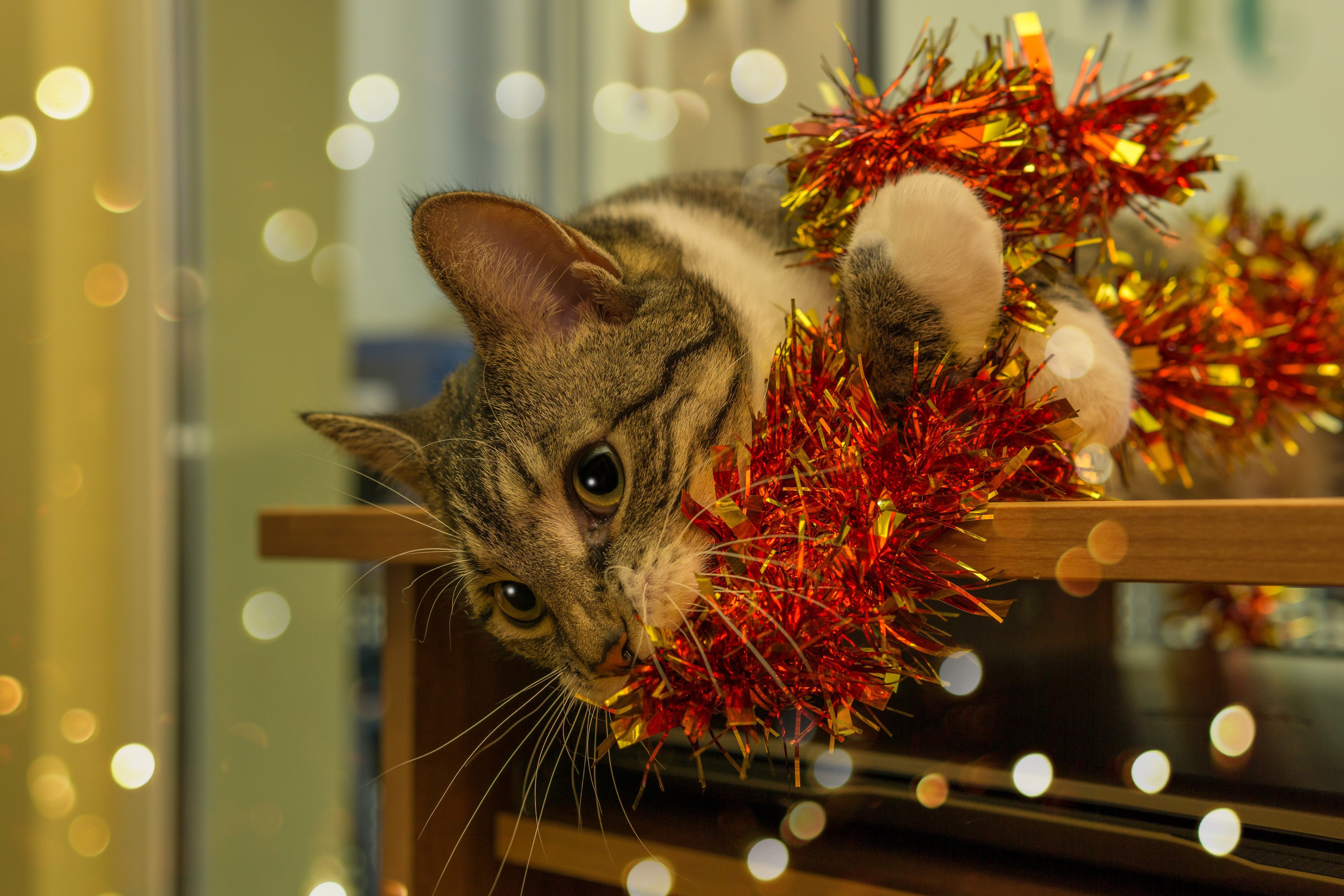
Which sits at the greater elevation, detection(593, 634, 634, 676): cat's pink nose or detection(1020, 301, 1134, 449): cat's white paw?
detection(1020, 301, 1134, 449): cat's white paw

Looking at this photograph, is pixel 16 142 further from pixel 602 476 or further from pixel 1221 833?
pixel 1221 833

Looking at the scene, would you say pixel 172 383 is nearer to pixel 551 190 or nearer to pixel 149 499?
pixel 149 499

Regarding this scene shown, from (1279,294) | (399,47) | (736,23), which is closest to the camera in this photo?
(1279,294)

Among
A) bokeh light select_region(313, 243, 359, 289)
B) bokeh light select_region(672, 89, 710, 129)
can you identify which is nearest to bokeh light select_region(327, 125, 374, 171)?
bokeh light select_region(313, 243, 359, 289)

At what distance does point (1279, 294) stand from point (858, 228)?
1.86 ft

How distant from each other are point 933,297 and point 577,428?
257 millimetres

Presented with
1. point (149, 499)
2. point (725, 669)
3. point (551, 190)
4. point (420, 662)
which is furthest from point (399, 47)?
point (725, 669)

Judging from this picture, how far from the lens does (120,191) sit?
4.03 ft

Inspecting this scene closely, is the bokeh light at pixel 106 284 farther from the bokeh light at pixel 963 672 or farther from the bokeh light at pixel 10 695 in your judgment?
the bokeh light at pixel 963 672

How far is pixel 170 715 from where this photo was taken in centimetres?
129

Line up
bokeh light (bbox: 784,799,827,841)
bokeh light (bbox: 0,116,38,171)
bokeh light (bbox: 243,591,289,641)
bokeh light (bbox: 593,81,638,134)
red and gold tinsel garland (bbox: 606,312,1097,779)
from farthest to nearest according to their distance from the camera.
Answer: bokeh light (bbox: 593,81,638,134) < bokeh light (bbox: 243,591,289,641) < bokeh light (bbox: 0,116,38,171) < bokeh light (bbox: 784,799,827,841) < red and gold tinsel garland (bbox: 606,312,1097,779)

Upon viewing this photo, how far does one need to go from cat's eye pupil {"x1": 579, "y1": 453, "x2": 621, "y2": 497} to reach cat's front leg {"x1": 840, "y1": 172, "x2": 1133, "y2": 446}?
0.18 metres

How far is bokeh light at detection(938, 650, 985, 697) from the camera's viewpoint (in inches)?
28.9

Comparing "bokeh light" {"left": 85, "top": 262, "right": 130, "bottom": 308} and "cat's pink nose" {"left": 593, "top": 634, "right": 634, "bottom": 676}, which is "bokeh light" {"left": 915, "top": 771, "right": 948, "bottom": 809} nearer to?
"cat's pink nose" {"left": 593, "top": 634, "right": 634, "bottom": 676}
